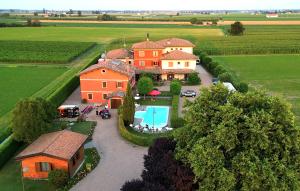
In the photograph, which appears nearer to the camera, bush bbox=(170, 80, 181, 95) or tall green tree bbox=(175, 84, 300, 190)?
tall green tree bbox=(175, 84, 300, 190)

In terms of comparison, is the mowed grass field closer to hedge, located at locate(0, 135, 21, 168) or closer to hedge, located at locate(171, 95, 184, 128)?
hedge, located at locate(171, 95, 184, 128)

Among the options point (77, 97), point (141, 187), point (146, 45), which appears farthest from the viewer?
point (146, 45)

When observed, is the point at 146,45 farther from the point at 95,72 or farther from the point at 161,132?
the point at 161,132

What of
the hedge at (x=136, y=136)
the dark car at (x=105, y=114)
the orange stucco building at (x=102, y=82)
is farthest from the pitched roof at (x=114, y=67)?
the hedge at (x=136, y=136)

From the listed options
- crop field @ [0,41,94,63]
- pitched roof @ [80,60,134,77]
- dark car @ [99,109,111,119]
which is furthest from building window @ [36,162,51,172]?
crop field @ [0,41,94,63]

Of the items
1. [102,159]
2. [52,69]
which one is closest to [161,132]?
[102,159]

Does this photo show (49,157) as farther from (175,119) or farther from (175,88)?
(175,88)

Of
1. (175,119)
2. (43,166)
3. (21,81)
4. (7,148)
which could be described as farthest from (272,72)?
(7,148)
